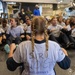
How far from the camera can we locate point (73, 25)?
Result: 252 inches

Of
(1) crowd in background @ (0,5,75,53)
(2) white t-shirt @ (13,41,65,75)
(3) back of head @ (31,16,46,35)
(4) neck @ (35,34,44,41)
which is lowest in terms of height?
(1) crowd in background @ (0,5,75,53)

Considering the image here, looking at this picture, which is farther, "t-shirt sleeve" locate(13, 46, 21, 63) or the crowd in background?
the crowd in background

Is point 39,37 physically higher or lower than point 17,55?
higher

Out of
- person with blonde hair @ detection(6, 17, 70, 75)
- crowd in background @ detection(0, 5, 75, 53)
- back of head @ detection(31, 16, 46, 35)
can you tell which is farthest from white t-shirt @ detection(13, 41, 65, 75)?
crowd in background @ detection(0, 5, 75, 53)

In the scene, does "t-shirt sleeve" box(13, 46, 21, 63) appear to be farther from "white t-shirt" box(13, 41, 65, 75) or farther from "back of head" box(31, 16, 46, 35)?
"back of head" box(31, 16, 46, 35)

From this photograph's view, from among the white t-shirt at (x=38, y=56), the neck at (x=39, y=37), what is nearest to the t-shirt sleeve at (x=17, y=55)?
the white t-shirt at (x=38, y=56)

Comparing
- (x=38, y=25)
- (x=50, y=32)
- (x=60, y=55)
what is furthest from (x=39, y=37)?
(x=50, y=32)

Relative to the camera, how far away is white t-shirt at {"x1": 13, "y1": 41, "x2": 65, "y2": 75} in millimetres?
1678

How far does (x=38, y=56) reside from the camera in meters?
1.68

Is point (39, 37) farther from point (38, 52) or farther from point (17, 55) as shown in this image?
point (17, 55)

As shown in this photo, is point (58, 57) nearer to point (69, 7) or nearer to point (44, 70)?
point (44, 70)

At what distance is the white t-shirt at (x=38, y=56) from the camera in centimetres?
168

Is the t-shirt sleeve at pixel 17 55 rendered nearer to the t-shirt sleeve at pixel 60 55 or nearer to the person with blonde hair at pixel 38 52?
the person with blonde hair at pixel 38 52

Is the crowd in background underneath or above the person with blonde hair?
underneath
